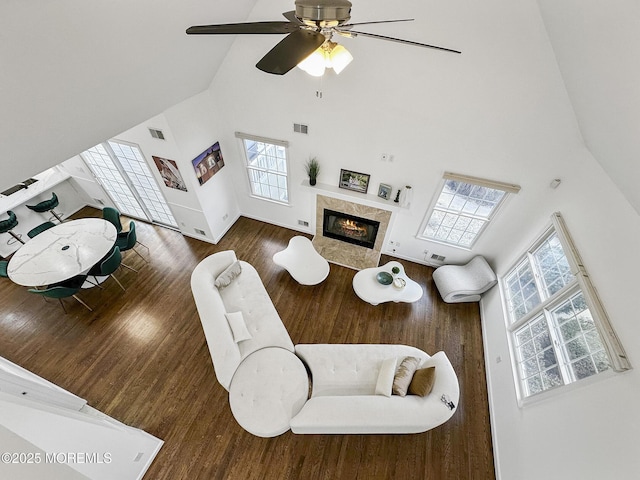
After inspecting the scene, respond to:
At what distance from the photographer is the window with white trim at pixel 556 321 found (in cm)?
248

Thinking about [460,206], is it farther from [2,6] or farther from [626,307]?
[2,6]

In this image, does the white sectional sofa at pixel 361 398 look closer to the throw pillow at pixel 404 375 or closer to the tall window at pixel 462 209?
the throw pillow at pixel 404 375

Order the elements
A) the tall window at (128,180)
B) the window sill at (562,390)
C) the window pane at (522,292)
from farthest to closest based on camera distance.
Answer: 1. the tall window at (128,180)
2. the window pane at (522,292)
3. the window sill at (562,390)

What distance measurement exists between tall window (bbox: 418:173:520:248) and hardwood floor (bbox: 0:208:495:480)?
2.88 ft

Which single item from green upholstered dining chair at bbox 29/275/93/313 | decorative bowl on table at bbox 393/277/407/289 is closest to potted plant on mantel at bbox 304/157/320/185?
decorative bowl on table at bbox 393/277/407/289

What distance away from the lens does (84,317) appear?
434 cm

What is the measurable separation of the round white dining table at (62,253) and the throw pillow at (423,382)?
5008 millimetres

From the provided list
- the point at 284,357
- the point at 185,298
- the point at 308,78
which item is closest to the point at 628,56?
the point at 308,78

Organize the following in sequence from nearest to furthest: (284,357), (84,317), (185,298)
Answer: (284,357) < (84,317) < (185,298)

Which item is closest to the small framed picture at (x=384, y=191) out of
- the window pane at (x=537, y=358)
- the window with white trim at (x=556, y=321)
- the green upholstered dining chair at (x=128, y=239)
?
the window with white trim at (x=556, y=321)

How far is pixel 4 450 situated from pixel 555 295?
4862 millimetres

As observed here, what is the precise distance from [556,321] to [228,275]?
14.2ft

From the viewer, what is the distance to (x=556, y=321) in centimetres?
312

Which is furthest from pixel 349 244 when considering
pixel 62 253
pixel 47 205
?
pixel 47 205
